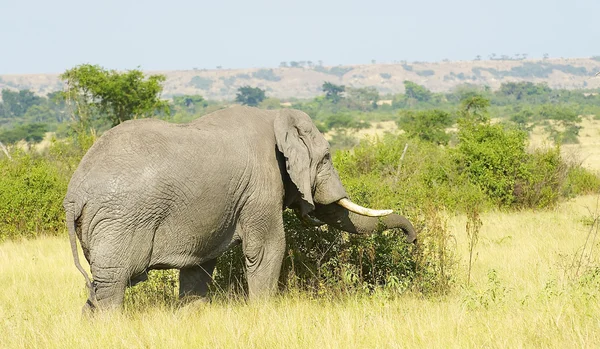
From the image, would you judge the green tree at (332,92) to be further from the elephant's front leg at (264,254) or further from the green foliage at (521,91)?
the elephant's front leg at (264,254)

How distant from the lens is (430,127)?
31.4 meters

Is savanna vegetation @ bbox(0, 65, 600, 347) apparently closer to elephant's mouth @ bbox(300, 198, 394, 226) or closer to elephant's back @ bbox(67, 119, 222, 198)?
elephant's mouth @ bbox(300, 198, 394, 226)

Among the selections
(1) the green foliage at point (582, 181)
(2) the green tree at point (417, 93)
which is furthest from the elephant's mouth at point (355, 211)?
(2) the green tree at point (417, 93)

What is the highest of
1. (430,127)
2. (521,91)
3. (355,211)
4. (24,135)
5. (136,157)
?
(136,157)

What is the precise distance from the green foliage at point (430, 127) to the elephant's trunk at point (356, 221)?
21754mm

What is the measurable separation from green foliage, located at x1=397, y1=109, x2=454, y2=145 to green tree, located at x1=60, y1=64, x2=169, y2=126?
9.64 m

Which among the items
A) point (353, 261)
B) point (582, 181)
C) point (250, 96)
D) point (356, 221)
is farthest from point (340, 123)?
point (250, 96)

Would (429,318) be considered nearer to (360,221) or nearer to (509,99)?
(360,221)

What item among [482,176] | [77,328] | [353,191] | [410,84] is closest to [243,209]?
[77,328]

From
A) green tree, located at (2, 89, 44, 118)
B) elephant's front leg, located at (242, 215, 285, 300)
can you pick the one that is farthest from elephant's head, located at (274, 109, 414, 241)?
green tree, located at (2, 89, 44, 118)

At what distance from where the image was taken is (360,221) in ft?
24.0

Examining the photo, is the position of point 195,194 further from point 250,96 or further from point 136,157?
point 250,96

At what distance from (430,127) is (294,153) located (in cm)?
2531

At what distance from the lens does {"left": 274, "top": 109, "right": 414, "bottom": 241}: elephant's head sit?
21.7 feet
